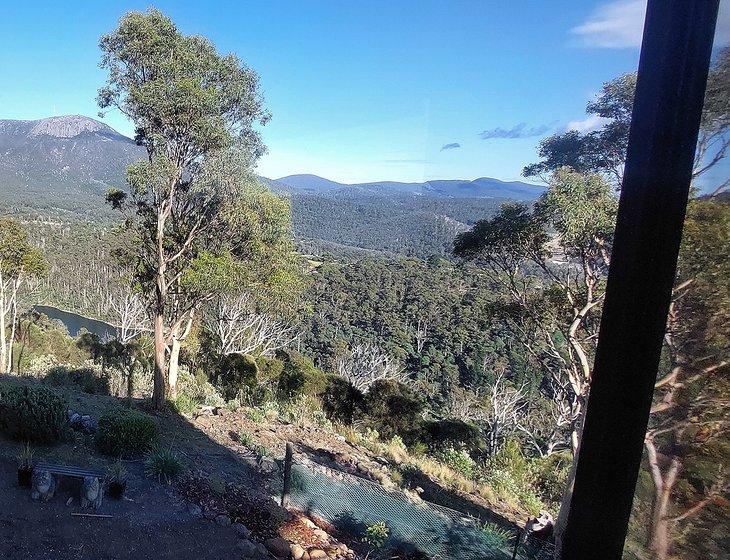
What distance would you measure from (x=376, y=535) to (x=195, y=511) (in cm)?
177

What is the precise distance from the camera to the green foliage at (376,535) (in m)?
4.61

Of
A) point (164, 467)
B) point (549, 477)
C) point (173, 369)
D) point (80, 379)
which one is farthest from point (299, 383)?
point (164, 467)

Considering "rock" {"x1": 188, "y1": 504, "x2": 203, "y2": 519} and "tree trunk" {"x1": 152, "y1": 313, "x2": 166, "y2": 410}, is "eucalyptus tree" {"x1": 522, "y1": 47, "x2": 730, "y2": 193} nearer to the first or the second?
"rock" {"x1": 188, "y1": 504, "x2": 203, "y2": 519}

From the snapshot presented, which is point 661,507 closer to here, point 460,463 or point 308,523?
point 308,523

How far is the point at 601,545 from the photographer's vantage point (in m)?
0.81

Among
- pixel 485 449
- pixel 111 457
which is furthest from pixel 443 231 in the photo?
pixel 111 457

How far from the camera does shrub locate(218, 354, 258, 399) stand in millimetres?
14578

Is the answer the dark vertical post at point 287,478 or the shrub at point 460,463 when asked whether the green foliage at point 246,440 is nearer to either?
the dark vertical post at point 287,478

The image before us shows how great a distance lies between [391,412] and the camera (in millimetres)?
13625

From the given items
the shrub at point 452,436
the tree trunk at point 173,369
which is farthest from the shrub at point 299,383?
the tree trunk at point 173,369

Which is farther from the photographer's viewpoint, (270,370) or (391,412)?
(270,370)

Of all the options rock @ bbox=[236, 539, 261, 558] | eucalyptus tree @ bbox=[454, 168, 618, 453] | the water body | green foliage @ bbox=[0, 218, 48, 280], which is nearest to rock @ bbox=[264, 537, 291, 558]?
rock @ bbox=[236, 539, 261, 558]

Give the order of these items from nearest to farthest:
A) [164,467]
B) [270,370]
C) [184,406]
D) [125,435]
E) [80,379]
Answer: [164,467], [125,435], [184,406], [80,379], [270,370]

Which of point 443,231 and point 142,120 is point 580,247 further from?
point 443,231
